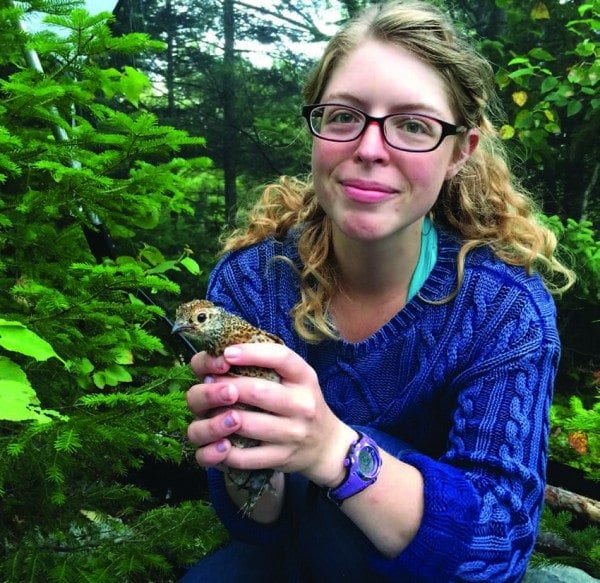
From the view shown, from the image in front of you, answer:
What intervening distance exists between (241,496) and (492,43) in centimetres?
372

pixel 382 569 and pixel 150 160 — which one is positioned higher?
pixel 150 160

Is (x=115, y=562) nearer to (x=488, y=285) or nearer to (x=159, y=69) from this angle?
(x=488, y=285)

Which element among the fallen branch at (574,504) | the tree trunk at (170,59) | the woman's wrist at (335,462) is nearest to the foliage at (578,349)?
the fallen branch at (574,504)

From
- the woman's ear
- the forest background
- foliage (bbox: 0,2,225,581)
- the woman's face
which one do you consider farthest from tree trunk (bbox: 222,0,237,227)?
the woman's face

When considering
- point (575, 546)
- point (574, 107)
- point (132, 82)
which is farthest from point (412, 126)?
point (574, 107)

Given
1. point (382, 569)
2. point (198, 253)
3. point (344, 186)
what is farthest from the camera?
point (198, 253)

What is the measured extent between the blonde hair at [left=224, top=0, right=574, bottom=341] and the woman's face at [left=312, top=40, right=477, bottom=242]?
6 cm

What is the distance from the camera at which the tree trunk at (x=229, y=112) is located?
470 cm

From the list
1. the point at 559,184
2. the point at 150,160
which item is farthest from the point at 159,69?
the point at 559,184

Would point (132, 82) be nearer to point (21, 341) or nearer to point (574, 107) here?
point (21, 341)

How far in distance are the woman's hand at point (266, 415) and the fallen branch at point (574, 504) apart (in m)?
1.79

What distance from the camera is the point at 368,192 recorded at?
1.54 m

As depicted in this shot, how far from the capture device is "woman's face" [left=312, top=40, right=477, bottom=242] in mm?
1531

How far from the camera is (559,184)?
453cm
